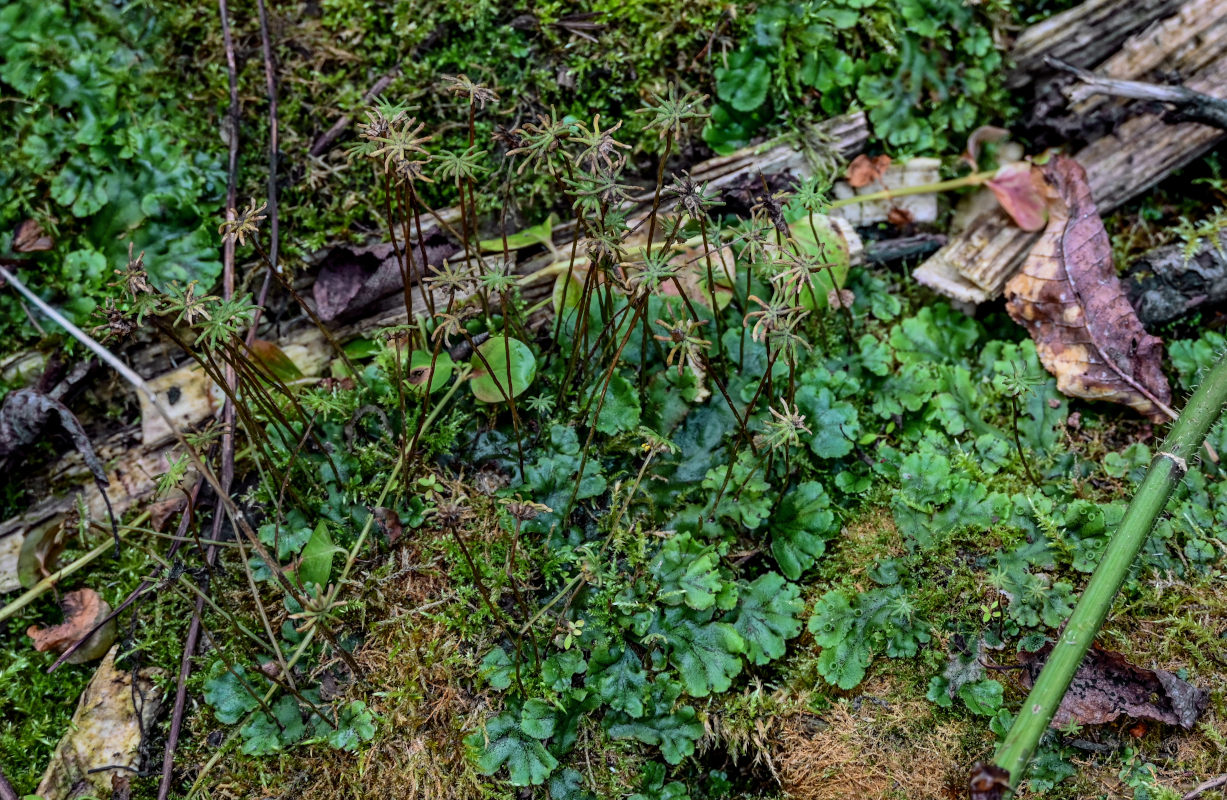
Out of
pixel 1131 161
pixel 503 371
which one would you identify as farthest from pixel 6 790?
pixel 1131 161

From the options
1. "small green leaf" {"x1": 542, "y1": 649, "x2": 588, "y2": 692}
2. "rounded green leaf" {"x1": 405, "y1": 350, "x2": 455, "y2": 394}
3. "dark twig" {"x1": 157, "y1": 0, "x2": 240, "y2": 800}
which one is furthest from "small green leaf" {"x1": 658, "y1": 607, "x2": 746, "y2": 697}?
"dark twig" {"x1": 157, "y1": 0, "x2": 240, "y2": 800}

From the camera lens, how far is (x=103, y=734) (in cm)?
295

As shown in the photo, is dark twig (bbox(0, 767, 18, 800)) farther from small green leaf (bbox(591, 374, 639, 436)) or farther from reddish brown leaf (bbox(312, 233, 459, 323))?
small green leaf (bbox(591, 374, 639, 436))

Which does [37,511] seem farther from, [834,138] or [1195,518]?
[1195,518]

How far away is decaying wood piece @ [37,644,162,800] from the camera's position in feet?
9.46

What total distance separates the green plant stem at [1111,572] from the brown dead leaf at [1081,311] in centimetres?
51

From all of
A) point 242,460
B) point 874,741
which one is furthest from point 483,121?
point 874,741

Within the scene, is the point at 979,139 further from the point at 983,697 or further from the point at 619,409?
the point at 983,697

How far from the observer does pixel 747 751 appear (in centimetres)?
289

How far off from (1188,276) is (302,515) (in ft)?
12.3

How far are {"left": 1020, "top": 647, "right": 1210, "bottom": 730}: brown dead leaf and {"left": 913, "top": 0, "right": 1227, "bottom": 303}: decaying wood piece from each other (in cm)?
162

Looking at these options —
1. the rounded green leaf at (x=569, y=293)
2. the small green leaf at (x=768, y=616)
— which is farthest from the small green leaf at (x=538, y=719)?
the rounded green leaf at (x=569, y=293)

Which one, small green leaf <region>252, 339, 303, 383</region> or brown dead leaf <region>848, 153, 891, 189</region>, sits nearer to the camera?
small green leaf <region>252, 339, 303, 383</region>

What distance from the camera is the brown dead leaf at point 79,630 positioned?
3139mm
